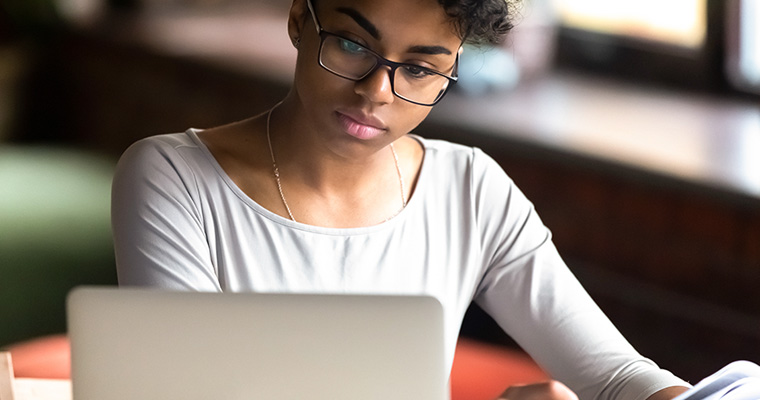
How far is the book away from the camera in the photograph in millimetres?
1118

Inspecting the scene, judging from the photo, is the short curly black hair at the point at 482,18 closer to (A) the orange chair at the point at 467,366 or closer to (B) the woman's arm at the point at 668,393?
(B) the woman's arm at the point at 668,393

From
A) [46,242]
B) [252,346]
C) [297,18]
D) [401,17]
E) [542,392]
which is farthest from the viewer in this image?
[46,242]

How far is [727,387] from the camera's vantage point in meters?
1.12

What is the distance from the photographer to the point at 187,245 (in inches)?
49.6

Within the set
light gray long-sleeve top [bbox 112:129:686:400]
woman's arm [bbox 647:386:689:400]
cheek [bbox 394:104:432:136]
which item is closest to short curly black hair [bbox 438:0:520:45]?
cheek [bbox 394:104:432:136]

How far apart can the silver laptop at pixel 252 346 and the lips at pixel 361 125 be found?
14.3 inches

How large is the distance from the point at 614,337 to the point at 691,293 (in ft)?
4.37

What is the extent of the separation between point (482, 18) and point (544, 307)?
40cm

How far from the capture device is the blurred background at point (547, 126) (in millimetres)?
2555

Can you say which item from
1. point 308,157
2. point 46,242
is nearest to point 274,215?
point 308,157

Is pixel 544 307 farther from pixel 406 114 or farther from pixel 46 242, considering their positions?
pixel 46 242

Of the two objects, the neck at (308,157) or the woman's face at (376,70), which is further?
the neck at (308,157)

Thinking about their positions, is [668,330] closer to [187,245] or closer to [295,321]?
[187,245]

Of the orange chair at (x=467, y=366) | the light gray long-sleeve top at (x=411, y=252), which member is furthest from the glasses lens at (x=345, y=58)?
the orange chair at (x=467, y=366)
